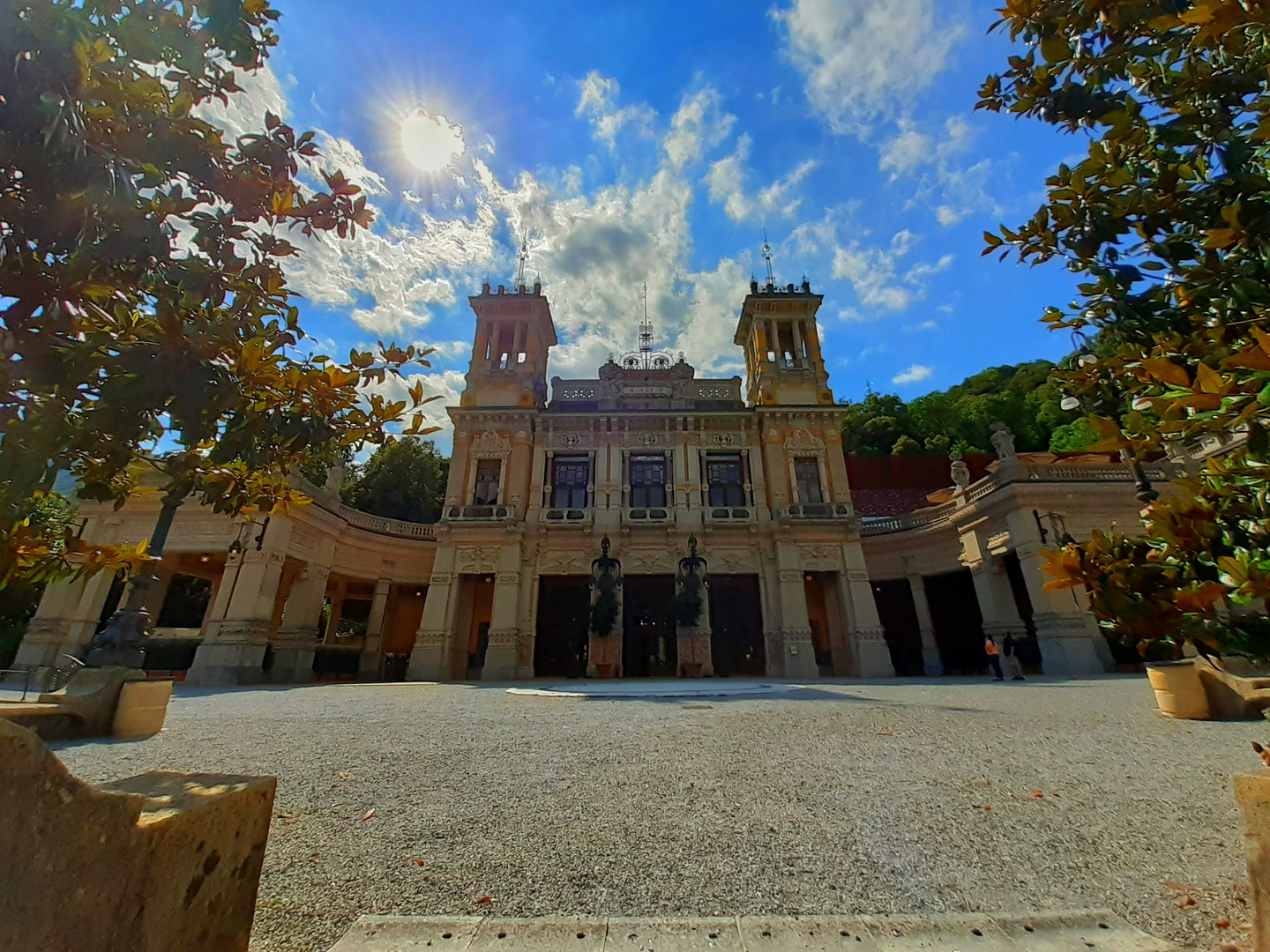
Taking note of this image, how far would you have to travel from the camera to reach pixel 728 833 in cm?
347

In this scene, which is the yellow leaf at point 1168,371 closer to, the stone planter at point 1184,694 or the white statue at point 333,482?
the stone planter at point 1184,694

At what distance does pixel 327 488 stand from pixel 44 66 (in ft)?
74.8

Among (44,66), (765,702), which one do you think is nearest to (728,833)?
(44,66)

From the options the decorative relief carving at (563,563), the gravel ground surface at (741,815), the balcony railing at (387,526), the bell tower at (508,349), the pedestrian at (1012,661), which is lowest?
the gravel ground surface at (741,815)

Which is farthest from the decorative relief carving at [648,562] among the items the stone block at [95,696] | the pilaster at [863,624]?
the stone block at [95,696]

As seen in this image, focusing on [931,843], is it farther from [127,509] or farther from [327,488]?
[127,509]

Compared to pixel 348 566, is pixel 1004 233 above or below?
below

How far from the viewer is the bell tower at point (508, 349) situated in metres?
24.9

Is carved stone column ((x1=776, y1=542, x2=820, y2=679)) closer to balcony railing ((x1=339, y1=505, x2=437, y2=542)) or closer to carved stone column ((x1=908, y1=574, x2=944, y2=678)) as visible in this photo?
carved stone column ((x1=908, y1=574, x2=944, y2=678))

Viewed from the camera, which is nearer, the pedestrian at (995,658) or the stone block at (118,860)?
the stone block at (118,860)

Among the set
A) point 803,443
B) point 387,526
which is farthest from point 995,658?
point 387,526

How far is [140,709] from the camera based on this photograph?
22.0ft

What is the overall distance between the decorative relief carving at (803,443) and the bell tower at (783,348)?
1376 mm

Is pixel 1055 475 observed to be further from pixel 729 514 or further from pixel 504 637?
pixel 504 637
